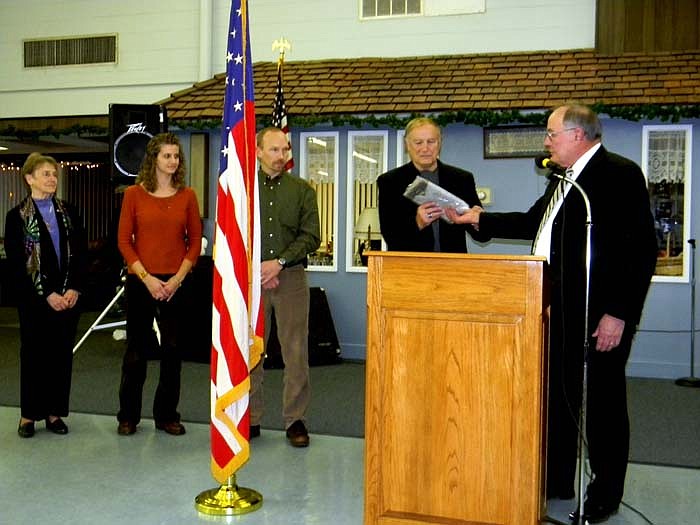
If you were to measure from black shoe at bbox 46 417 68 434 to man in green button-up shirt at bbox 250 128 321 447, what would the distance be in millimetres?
1151

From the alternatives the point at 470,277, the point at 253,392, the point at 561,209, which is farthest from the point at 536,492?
the point at 253,392

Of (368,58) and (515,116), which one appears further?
(368,58)

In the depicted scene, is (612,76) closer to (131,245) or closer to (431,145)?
(431,145)

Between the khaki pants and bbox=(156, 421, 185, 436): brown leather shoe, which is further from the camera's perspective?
bbox=(156, 421, 185, 436): brown leather shoe

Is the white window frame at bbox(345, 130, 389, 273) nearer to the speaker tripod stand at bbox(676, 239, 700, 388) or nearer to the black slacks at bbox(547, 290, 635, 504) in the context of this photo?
the speaker tripod stand at bbox(676, 239, 700, 388)

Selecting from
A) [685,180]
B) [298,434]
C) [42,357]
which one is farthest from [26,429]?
[685,180]

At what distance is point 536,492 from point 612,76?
593 cm

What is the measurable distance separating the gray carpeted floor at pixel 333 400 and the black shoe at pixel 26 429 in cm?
75

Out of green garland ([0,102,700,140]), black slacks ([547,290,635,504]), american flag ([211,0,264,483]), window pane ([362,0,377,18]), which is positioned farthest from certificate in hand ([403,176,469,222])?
window pane ([362,0,377,18])

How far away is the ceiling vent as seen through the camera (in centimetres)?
1045

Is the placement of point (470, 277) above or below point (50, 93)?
below

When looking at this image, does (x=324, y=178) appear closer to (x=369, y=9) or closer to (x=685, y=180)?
(x=369, y=9)

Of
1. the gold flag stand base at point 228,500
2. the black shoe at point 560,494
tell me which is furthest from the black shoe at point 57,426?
the black shoe at point 560,494

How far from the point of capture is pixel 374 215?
8.26 m
